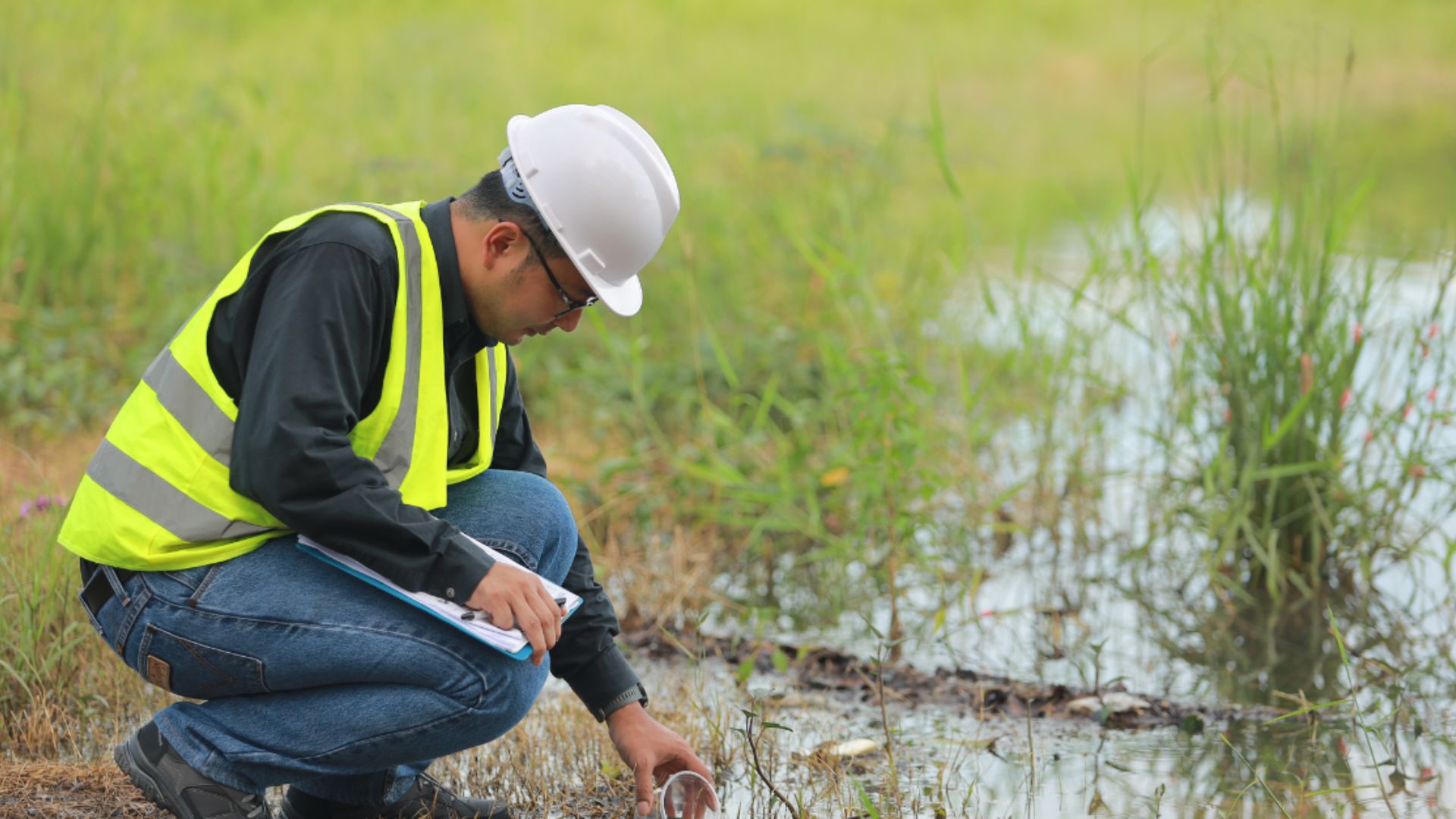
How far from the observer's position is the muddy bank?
3.31m

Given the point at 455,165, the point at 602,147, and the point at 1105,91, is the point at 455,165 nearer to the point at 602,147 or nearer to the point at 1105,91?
the point at 602,147

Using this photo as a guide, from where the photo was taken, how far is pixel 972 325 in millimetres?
6113

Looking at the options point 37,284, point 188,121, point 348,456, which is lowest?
point 348,456

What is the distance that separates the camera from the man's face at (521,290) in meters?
2.32

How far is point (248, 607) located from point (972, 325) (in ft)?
14.2

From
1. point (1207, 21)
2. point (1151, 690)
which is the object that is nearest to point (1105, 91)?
point (1207, 21)

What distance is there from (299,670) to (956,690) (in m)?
1.77

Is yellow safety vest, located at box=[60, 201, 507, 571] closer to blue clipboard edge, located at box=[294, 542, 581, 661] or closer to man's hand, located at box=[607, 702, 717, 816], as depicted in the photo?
blue clipboard edge, located at box=[294, 542, 581, 661]

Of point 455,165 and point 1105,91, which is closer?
point 455,165

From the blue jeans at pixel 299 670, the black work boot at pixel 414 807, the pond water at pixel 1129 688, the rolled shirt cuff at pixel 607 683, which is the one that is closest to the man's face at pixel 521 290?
Answer: the blue jeans at pixel 299 670

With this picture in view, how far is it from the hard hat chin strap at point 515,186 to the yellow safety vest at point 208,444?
16cm

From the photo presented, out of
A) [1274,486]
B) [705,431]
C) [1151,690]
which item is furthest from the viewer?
[705,431]

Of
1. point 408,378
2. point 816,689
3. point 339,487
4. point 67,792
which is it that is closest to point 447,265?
point 408,378

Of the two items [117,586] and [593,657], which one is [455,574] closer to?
[593,657]
